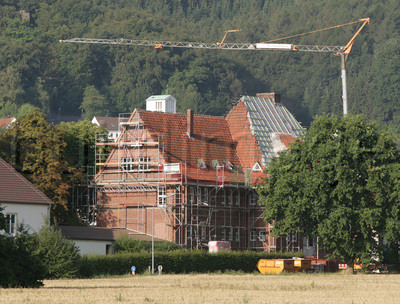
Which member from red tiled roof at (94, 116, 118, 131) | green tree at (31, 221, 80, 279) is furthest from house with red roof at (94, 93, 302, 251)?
red tiled roof at (94, 116, 118, 131)

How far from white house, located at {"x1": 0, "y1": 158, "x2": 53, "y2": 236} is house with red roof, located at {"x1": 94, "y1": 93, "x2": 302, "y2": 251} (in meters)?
13.6

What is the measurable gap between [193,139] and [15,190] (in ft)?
90.0

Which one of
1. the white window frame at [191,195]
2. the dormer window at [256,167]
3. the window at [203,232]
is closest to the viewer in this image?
the white window frame at [191,195]

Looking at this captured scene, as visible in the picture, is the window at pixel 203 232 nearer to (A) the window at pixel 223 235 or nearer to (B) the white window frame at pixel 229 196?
(A) the window at pixel 223 235

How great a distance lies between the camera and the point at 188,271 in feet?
273

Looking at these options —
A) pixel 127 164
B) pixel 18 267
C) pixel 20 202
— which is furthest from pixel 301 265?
pixel 18 267

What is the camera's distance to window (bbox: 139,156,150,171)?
99562mm

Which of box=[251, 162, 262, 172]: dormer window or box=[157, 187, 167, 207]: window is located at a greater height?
box=[251, 162, 262, 172]: dormer window

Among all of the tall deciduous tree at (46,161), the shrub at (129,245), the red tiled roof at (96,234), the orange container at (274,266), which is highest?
the tall deciduous tree at (46,161)

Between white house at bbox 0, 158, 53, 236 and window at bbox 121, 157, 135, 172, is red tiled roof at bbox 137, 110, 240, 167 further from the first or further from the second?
white house at bbox 0, 158, 53, 236

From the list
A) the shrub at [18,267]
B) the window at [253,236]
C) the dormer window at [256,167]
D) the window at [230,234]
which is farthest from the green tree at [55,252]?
the dormer window at [256,167]

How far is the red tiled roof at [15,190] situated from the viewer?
79.5 meters

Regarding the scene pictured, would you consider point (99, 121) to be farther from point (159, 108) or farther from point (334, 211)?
point (334, 211)

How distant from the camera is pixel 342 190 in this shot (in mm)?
86438
